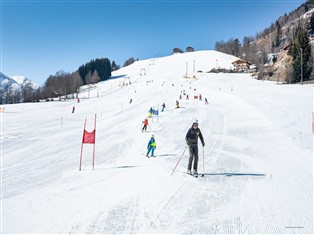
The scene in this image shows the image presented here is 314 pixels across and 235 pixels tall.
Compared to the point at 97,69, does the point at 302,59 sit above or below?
below

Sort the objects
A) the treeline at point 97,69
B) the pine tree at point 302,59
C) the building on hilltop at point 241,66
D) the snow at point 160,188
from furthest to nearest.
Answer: the treeline at point 97,69 → the building on hilltop at point 241,66 → the pine tree at point 302,59 → the snow at point 160,188

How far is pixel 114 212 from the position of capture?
6688mm

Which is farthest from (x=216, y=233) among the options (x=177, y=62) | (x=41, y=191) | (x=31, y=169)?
(x=177, y=62)

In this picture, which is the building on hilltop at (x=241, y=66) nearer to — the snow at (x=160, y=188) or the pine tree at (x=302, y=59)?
the pine tree at (x=302, y=59)

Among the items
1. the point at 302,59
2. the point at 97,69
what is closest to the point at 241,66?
the point at 302,59

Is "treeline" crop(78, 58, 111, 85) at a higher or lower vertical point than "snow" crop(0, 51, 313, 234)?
higher

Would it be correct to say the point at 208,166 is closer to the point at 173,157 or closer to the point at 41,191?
the point at 173,157

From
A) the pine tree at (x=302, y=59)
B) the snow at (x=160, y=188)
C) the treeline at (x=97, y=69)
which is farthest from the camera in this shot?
the treeline at (x=97, y=69)

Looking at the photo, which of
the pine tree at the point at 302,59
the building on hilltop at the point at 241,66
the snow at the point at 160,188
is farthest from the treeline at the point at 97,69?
the snow at the point at 160,188

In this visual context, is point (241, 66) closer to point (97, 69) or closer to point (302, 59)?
point (302, 59)

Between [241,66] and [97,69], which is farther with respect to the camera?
[97,69]

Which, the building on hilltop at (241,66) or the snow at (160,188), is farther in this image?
the building on hilltop at (241,66)

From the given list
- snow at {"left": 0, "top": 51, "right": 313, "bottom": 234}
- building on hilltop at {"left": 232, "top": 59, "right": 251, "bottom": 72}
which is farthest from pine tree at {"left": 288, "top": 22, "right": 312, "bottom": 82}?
building on hilltop at {"left": 232, "top": 59, "right": 251, "bottom": 72}

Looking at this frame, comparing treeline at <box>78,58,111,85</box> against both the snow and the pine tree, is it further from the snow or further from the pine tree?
the snow
